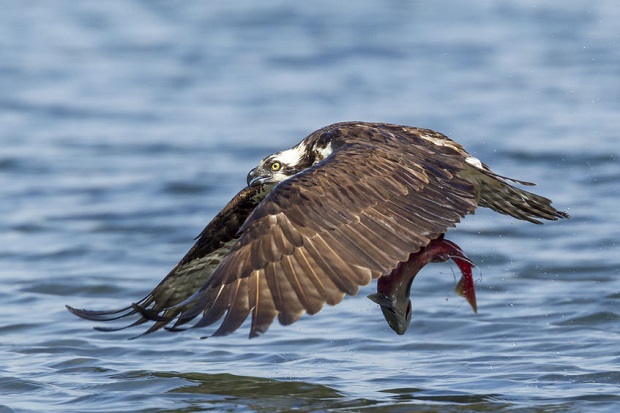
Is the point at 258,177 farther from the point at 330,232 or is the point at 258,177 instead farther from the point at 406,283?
the point at 330,232

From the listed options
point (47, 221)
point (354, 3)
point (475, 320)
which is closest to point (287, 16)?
point (354, 3)

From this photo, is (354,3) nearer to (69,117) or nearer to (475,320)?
(69,117)

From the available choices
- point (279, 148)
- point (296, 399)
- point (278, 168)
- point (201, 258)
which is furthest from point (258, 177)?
point (279, 148)

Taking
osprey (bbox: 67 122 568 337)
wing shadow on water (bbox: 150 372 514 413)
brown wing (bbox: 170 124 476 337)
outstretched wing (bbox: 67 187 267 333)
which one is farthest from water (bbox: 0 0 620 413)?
brown wing (bbox: 170 124 476 337)

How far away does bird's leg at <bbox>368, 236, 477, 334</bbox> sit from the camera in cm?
635

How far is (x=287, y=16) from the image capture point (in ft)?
66.9

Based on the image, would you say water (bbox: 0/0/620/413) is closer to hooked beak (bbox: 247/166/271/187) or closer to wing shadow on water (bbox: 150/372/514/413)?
wing shadow on water (bbox: 150/372/514/413)

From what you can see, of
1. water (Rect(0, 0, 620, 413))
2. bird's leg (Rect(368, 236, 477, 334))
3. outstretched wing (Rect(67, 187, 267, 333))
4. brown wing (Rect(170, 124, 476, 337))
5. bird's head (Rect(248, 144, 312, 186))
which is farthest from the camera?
bird's head (Rect(248, 144, 312, 186))

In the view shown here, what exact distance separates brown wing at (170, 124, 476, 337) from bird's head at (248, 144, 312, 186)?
2.84 ft

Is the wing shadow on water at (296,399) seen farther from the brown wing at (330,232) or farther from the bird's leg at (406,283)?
the brown wing at (330,232)

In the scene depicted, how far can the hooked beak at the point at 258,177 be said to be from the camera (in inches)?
301

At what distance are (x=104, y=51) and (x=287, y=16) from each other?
336cm

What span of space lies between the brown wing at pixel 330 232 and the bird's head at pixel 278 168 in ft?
2.84

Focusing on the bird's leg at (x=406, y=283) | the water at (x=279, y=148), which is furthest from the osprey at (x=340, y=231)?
the water at (x=279, y=148)
